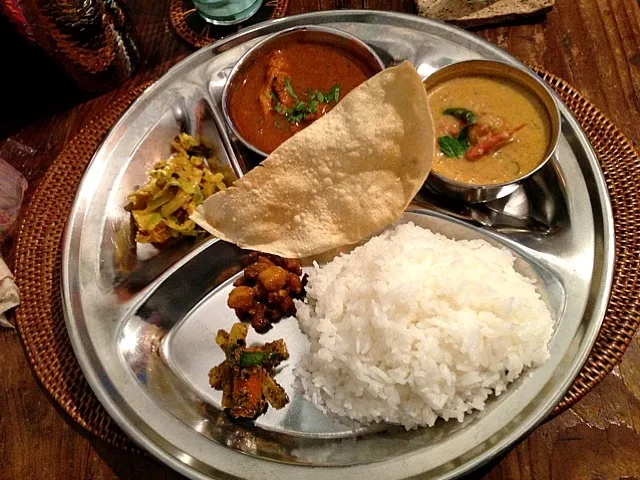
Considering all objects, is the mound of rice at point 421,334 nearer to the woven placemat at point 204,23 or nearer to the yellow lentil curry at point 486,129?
the yellow lentil curry at point 486,129

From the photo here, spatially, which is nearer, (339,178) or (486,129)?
(339,178)

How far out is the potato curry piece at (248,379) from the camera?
1.96 meters

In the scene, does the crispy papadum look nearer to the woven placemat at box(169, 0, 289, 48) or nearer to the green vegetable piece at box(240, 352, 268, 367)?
the green vegetable piece at box(240, 352, 268, 367)

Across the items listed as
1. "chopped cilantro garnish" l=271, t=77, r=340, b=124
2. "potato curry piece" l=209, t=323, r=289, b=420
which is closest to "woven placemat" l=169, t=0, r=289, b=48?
"chopped cilantro garnish" l=271, t=77, r=340, b=124

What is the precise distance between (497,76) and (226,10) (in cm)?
145

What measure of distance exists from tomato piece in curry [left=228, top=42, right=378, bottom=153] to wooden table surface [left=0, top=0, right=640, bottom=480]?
57cm

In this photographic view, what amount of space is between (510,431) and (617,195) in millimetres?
1133

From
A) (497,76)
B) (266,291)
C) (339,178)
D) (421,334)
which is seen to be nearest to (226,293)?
(266,291)

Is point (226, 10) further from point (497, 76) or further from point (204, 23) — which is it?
point (497, 76)

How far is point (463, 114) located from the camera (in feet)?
7.39

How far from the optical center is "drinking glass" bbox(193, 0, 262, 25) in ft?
9.21

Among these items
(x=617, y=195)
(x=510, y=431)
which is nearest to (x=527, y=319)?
(x=510, y=431)

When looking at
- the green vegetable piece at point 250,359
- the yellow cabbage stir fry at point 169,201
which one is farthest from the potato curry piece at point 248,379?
the yellow cabbage stir fry at point 169,201

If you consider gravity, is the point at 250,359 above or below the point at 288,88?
below
